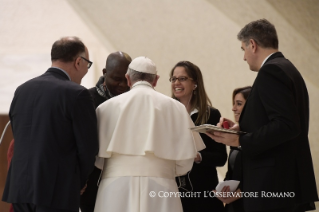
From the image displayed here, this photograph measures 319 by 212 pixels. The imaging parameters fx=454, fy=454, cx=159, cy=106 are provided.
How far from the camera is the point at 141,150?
3453 mm

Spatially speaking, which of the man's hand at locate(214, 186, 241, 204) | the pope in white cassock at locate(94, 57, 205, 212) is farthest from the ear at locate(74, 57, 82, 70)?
the man's hand at locate(214, 186, 241, 204)

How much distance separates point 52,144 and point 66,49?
2.61 feet

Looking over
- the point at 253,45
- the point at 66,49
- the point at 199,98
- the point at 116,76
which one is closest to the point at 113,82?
→ the point at 116,76

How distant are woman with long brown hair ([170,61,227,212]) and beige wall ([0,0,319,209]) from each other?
7.79 ft

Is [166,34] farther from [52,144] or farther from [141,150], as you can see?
[52,144]

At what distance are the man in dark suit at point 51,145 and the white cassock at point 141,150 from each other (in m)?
0.18

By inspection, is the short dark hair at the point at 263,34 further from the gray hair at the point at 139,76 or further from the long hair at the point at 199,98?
the long hair at the point at 199,98

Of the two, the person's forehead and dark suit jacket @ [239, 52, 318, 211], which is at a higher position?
the person's forehead

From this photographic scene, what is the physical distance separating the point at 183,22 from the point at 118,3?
1.10m

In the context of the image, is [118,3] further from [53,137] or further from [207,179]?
[53,137]

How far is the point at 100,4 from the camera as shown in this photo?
7.39 m

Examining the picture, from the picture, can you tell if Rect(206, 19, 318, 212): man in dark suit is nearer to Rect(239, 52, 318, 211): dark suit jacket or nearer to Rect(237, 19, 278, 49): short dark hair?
Rect(239, 52, 318, 211): dark suit jacket

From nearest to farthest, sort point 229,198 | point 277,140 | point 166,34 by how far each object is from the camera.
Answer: point 277,140, point 229,198, point 166,34

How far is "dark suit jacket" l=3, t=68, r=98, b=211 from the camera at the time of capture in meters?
3.21
